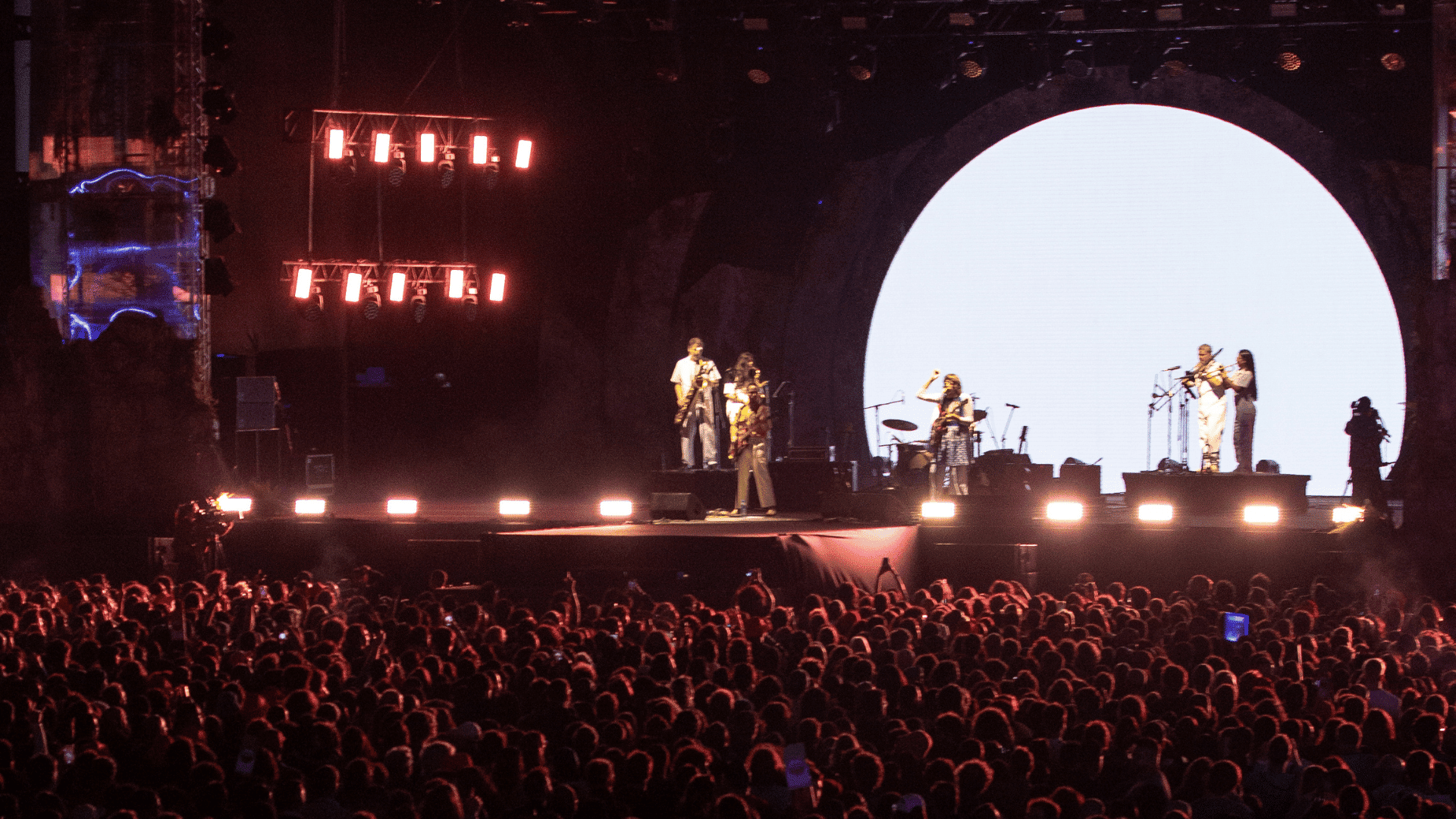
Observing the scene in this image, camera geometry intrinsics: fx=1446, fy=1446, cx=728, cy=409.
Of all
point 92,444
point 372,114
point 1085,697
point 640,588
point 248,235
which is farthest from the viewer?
point 248,235

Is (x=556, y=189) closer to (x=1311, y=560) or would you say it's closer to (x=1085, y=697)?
(x=1311, y=560)

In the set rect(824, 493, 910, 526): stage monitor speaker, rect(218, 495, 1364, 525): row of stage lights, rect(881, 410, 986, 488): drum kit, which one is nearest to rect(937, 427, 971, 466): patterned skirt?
rect(218, 495, 1364, 525): row of stage lights

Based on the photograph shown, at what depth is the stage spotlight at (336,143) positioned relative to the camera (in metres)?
16.8

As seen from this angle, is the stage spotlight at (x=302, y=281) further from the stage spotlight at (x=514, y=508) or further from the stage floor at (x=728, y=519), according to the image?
the stage spotlight at (x=514, y=508)

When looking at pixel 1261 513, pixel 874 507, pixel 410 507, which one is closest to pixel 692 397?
pixel 874 507

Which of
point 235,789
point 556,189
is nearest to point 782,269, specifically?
point 556,189

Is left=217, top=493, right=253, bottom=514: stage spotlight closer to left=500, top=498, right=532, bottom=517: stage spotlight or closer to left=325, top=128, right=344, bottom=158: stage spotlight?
left=500, top=498, right=532, bottom=517: stage spotlight

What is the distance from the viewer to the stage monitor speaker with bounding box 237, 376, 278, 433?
16625mm

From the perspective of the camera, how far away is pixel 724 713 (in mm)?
6766

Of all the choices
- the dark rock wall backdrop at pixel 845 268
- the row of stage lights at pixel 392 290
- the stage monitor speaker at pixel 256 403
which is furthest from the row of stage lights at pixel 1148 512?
the stage monitor speaker at pixel 256 403

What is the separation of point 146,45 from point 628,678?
400 inches

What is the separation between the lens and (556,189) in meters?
18.4

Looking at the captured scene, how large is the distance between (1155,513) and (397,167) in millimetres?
9559

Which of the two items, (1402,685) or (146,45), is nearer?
(1402,685)
